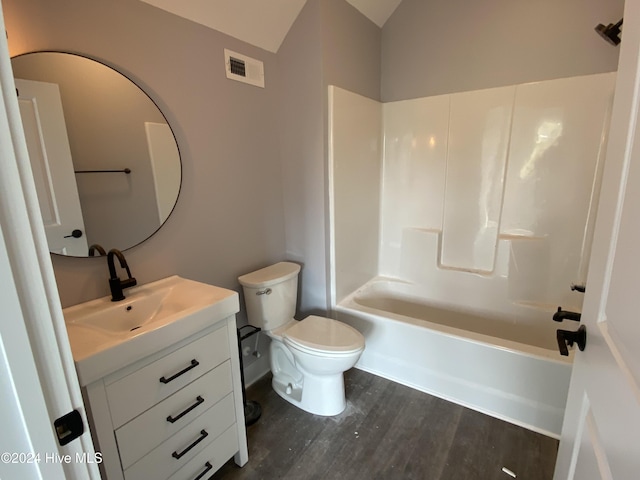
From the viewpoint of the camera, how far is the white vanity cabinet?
3.51 ft

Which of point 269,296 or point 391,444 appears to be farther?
point 269,296

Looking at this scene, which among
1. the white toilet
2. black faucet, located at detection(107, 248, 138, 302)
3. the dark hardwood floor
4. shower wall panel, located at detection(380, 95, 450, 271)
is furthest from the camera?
shower wall panel, located at detection(380, 95, 450, 271)

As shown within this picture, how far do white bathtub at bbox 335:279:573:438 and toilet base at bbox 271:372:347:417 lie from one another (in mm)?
445

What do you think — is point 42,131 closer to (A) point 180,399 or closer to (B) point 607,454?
(A) point 180,399

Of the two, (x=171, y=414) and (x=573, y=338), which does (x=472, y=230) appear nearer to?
(x=573, y=338)

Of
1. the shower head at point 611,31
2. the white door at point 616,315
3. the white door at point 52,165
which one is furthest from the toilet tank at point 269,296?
the shower head at point 611,31

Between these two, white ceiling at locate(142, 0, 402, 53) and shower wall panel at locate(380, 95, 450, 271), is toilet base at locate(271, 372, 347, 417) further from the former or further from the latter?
white ceiling at locate(142, 0, 402, 53)

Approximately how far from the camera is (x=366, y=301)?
253 cm

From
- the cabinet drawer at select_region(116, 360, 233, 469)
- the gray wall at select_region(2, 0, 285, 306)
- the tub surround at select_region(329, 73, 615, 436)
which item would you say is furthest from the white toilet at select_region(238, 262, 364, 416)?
the cabinet drawer at select_region(116, 360, 233, 469)

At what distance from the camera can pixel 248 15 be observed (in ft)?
5.80

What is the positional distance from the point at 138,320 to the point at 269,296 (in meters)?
0.71

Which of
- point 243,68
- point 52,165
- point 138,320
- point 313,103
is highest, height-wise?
point 243,68

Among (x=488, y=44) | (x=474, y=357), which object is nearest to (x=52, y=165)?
(x=474, y=357)

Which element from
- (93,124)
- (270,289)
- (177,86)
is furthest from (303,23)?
(270,289)
